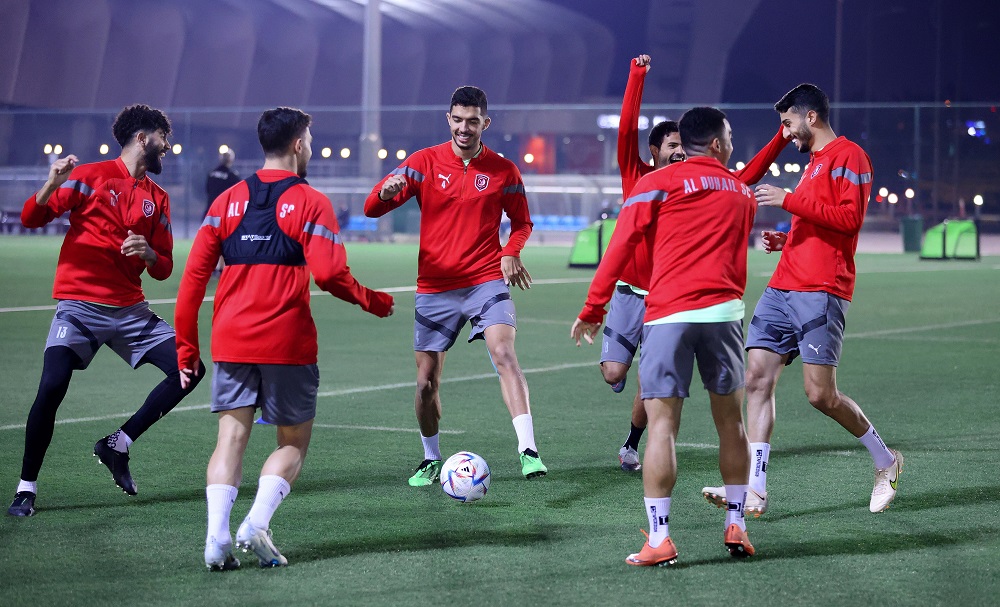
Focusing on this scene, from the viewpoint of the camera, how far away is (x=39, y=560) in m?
5.94

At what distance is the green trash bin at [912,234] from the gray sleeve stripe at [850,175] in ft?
105

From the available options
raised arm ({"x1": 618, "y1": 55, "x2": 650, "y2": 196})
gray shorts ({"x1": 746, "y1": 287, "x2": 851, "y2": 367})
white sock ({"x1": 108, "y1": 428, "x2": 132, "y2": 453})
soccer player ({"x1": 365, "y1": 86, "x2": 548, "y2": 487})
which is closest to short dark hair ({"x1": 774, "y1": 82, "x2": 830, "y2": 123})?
raised arm ({"x1": 618, "y1": 55, "x2": 650, "y2": 196})

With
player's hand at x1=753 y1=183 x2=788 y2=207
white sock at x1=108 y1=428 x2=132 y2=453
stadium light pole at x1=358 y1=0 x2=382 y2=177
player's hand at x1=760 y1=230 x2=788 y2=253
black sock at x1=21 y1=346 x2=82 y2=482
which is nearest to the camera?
player's hand at x1=753 y1=183 x2=788 y2=207

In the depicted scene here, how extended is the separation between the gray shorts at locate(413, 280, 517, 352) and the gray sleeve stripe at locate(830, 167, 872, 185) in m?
2.04

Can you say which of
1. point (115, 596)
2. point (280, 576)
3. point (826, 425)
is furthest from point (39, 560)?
point (826, 425)

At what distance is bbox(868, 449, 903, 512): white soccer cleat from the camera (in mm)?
7048

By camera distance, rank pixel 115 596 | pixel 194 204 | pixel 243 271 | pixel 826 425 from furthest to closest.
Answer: pixel 194 204 → pixel 826 425 → pixel 243 271 → pixel 115 596

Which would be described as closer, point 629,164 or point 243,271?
point 243,271

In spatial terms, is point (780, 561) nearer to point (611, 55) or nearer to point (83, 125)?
point (83, 125)

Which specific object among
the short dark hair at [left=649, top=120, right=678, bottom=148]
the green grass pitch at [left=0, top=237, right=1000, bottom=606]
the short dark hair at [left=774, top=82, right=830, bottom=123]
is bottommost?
the green grass pitch at [left=0, top=237, right=1000, bottom=606]

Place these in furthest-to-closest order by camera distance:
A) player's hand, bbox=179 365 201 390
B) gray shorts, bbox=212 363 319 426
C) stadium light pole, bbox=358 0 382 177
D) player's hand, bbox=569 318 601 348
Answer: stadium light pole, bbox=358 0 382 177 < player's hand, bbox=569 318 601 348 < player's hand, bbox=179 365 201 390 < gray shorts, bbox=212 363 319 426

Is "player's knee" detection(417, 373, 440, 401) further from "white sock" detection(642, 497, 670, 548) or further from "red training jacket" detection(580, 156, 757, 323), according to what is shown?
"white sock" detection(642, 497, 670, 548)

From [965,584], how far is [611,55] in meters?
82.5

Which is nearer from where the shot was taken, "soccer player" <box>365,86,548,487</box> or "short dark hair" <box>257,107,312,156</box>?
"short dark hair" <box>257,107,312,156</box>
